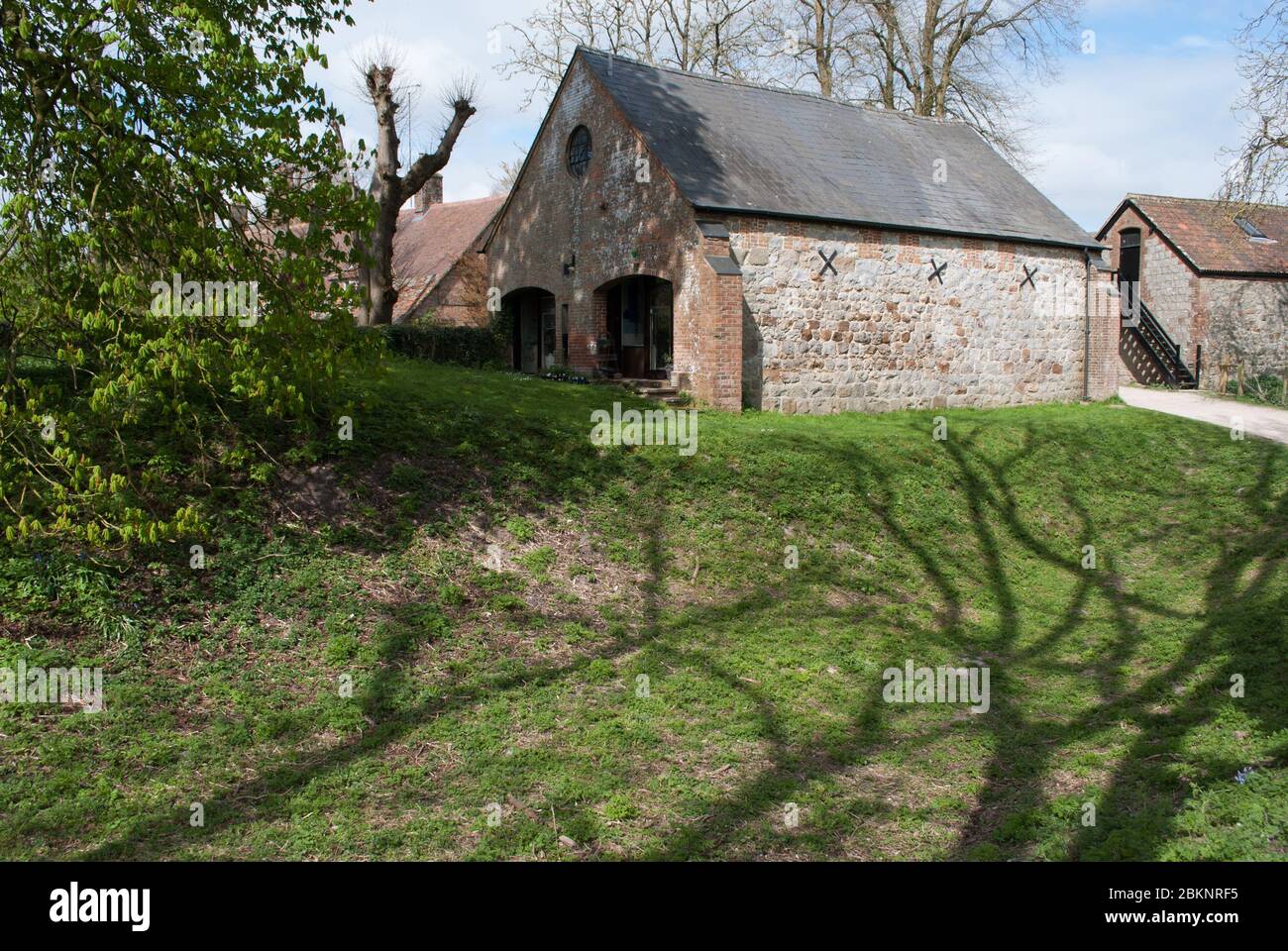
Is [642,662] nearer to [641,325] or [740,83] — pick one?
[641,325]

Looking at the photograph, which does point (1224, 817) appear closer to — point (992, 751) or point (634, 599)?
point (992, 751)

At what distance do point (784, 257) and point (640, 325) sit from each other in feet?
12.8

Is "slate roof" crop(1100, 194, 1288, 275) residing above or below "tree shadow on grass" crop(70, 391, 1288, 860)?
above

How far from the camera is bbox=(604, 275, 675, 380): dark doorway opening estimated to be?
20156mm


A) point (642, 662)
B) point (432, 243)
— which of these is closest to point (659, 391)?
point (642, 662)

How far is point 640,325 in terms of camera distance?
20594mm

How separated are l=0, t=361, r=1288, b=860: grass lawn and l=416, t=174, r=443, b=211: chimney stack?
1033 inches

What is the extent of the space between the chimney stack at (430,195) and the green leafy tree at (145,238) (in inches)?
1166

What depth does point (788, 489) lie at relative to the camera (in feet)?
40.8

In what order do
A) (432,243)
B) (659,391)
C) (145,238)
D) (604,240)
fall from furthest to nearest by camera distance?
(432,243) → (604,240) → (659,391) → (145,238)

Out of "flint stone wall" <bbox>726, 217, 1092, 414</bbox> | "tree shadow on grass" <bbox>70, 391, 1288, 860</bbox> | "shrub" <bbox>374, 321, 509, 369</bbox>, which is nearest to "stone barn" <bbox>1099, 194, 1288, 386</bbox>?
"flint stone wall" <bbox>726, 217, 1092, 414</bbox>

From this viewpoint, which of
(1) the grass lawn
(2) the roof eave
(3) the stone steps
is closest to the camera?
(1) the grass lawn

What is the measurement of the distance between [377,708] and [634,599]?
123 inches

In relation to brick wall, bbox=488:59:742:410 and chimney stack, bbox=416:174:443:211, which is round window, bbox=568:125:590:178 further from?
chimney stack, bbox=416:174:443:211
